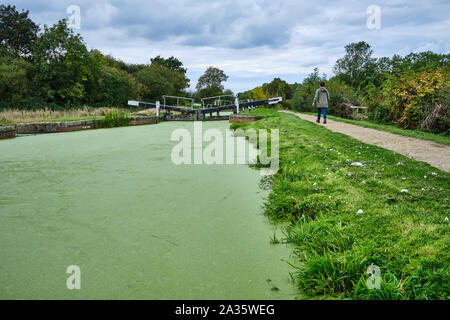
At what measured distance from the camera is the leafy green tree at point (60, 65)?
18.4 meters

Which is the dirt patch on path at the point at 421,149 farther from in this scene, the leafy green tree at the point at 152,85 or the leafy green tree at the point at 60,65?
the leafy green tree at the point at 152,85

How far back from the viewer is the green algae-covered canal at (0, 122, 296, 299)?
1.41m

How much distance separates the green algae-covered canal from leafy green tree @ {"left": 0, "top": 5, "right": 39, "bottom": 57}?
31628 mm

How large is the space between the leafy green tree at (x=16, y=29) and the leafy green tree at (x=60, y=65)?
1163cm

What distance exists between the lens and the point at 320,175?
306 cm

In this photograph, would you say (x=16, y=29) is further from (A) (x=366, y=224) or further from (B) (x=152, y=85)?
(A) (x=366, y=224)

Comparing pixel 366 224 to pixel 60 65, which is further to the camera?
pixel 60 65

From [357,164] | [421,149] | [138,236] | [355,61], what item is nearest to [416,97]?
[421,149]

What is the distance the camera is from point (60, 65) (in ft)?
62.7

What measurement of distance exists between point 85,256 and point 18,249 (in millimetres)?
440

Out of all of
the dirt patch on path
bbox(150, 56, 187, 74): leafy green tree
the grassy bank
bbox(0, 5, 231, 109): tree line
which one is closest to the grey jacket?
the dirt patch on path

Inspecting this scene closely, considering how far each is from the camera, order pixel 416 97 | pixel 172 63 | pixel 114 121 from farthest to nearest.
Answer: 1. pixel 172 63
2. pixel 114 121
3. pixel 416 97

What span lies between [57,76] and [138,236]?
20370 millimetres
